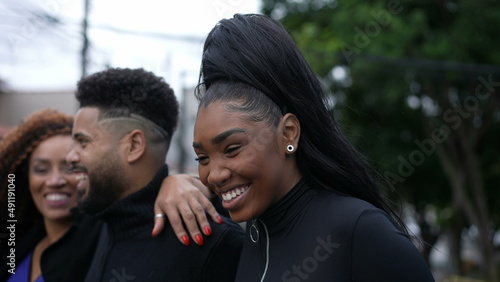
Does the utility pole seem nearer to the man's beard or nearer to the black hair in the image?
the man's beard

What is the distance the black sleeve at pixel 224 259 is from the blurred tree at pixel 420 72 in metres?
6.79

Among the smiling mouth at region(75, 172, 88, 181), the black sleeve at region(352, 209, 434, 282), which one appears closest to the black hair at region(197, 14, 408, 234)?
the black sleeve at region(352, 209, 434, 282)

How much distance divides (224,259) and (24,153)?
4.88ft

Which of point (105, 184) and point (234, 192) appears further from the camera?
point (105, 184)

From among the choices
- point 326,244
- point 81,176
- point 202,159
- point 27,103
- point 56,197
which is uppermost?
point 202,159

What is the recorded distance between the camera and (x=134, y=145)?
9.35 feet

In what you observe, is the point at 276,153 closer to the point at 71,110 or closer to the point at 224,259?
the point at 224,259

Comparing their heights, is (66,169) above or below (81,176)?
below

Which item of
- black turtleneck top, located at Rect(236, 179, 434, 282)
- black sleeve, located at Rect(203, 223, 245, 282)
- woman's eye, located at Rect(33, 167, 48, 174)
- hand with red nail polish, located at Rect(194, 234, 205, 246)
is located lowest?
woman's eye, located at Rect(33, 167, 48, 174)

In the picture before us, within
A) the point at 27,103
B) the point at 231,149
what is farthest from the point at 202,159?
the point at 27,103

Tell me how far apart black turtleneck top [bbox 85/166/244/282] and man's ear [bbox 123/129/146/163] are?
139 mm

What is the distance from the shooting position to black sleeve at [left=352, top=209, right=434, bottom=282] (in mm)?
1737

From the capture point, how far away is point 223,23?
7.27ft

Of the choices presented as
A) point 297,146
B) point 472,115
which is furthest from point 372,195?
point 472,115
